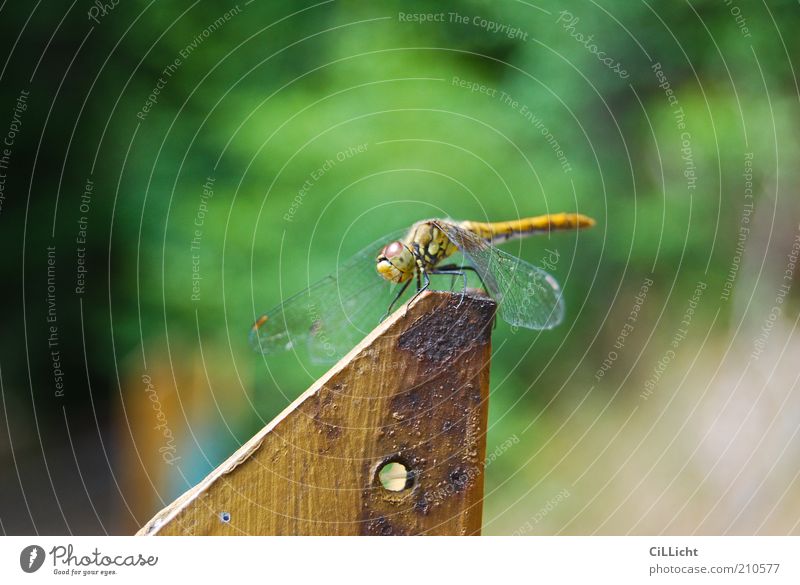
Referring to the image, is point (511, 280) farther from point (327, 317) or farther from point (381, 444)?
point (381, 444)

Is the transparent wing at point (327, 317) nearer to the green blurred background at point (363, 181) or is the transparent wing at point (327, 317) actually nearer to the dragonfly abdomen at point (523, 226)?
the dragonfly abdomen at point (523, 226)

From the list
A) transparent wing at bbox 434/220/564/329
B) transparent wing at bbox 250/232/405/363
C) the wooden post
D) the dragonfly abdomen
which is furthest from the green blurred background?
the wooden post

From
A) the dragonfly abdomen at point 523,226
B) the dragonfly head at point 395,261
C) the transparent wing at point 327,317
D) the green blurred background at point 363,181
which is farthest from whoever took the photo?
the green blurred background at point 363,181

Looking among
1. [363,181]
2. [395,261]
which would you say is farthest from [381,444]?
[363,181]

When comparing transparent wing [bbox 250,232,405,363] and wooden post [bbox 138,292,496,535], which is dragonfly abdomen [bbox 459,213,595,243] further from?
wooden post [bbox 138,292,496,535]

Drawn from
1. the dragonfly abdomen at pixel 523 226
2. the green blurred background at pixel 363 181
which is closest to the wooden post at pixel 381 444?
the dragonfly abdomen at pixel 523 226
